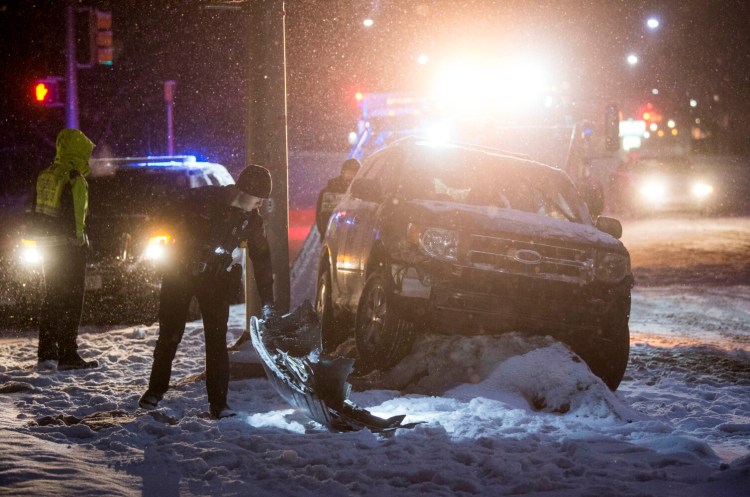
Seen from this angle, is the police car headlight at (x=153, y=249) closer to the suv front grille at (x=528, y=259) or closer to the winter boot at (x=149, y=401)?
the winter boot at (x=149, y=401)

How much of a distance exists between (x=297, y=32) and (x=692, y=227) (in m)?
18.3

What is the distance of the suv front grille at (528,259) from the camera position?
6996 mm

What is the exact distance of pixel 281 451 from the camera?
5.34m

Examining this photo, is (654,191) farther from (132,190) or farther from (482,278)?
(482,278)

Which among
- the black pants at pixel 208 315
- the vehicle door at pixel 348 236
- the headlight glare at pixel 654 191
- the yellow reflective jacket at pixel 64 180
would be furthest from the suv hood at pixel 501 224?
the headlight glare at pixel 654 191

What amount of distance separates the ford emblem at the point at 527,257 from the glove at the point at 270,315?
70.9 inches

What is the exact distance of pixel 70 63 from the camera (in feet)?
58.3

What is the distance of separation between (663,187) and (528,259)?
2512 cm

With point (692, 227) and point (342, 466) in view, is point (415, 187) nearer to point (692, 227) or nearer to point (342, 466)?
point (342, 466)

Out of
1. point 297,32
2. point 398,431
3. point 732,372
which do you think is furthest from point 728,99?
point 398,431

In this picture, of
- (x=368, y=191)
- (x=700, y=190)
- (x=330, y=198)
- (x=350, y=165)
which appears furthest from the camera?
(x=700, y=190)

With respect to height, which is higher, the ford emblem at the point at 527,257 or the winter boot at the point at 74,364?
the ford emblem at the point at 527,257

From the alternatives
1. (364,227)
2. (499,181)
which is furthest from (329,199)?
(364,227)

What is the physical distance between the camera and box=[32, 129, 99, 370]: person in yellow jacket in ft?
27.2
